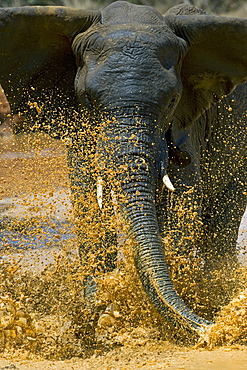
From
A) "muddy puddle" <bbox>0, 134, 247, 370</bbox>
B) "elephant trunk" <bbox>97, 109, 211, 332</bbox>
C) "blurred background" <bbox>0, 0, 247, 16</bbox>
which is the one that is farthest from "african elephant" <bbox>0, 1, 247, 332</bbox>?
"blurred background" <bbox>0, 0, 247, 16</bbox>

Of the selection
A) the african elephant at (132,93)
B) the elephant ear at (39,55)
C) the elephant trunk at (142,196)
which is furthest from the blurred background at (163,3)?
the elephant trunk at (142,196)

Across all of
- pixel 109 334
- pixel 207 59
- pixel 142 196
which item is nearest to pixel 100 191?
pixel 142 196

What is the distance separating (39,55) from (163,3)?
45.2 feet

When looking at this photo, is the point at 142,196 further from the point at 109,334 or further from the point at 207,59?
the point at 207,59

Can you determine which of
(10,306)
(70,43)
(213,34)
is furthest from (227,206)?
(10,306)

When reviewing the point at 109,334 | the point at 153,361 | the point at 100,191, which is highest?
the point at 100,191

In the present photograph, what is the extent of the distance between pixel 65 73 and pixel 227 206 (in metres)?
2.46

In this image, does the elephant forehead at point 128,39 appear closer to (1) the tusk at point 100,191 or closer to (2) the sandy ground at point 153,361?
(1) the tusk at point 100,191

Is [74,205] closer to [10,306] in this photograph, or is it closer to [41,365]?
[10,306]

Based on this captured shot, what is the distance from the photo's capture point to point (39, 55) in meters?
5.40

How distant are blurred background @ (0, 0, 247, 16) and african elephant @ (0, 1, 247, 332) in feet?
39.3

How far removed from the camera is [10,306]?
15.0ft

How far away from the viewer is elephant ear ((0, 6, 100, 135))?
5156 mm

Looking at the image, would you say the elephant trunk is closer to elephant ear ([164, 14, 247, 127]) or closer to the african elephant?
the african elephant
